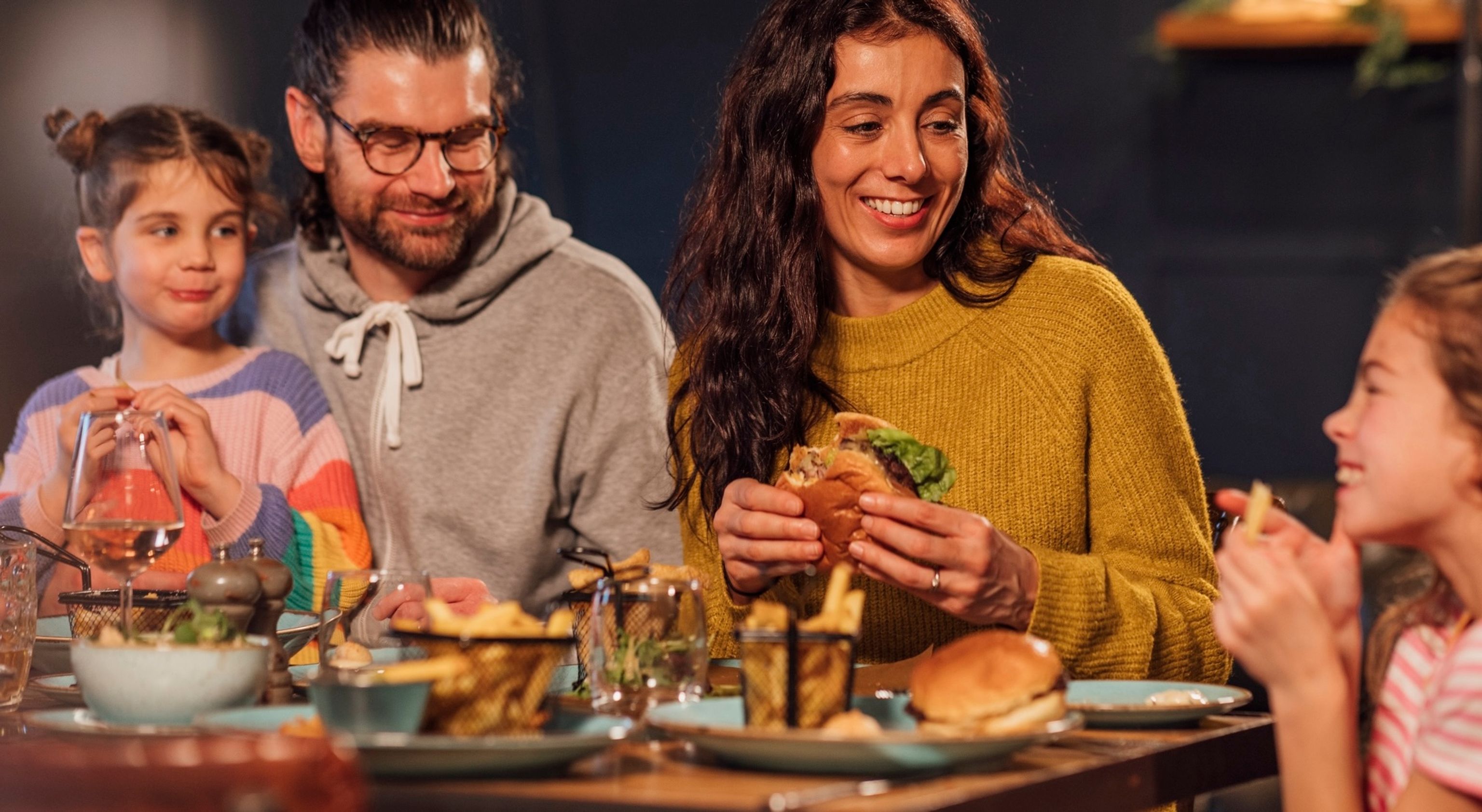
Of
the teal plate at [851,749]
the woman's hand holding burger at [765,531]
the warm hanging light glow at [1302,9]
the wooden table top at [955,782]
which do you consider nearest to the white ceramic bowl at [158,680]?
the wooden table top at [955,782]

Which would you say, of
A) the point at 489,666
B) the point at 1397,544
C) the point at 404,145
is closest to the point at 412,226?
the point at 404,145

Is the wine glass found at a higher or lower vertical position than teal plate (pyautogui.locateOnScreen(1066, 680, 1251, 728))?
higher

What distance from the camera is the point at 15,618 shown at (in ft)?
5.91

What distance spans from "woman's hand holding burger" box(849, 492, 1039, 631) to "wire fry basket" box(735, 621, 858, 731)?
1.60 feet

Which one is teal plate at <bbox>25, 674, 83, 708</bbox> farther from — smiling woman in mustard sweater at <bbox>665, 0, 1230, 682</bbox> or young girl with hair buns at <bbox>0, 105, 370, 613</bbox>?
young girl with hair buns at <bbox>0, 105, 370, 613</bbox>

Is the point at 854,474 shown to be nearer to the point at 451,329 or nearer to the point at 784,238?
the point at 784,238

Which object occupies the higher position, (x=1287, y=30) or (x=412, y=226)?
(x=1287, y=30)

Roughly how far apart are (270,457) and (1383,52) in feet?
14.0

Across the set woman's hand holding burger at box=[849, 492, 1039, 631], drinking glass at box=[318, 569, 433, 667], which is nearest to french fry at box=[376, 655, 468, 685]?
drinking glass at box=[318, 569, 433, 667]

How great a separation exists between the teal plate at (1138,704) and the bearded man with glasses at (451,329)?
5.17ft

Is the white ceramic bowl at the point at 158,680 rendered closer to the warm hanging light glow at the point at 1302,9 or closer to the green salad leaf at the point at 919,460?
the green salad leaf at the point at 919,460

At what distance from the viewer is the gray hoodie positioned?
10.4ft

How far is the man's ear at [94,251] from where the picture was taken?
10.3 feet

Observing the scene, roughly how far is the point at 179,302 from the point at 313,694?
1946mm
